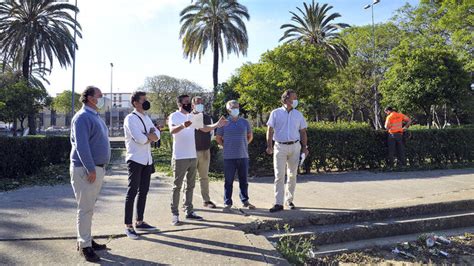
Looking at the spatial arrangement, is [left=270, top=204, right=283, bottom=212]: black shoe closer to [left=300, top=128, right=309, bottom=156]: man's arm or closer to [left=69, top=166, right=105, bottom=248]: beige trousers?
[left=300, top=128, right=309, bottom=156]: man's arm

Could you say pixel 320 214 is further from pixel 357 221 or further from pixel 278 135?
pixel 278 135

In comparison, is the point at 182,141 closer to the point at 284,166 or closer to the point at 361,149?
the point at 284,166

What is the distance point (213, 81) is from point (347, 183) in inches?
840

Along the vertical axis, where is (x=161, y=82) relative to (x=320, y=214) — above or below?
above

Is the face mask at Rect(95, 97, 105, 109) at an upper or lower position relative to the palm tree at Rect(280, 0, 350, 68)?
lower

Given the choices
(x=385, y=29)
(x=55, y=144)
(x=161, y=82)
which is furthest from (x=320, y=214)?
(x=161, y=82)

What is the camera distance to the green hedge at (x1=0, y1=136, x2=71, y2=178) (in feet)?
31.3

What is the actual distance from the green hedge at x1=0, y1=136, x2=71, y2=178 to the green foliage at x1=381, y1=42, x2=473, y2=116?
15894 mm

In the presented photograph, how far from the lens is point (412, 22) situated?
101 feet

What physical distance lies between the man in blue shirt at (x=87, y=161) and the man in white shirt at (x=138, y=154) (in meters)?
0.55

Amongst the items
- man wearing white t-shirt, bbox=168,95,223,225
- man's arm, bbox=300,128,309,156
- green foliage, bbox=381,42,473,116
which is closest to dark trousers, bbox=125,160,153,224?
man wearing white t-shirt, bbox=168,95,223,225

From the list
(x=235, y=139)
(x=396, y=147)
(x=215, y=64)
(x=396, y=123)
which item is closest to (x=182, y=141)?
(x=235, y=139)

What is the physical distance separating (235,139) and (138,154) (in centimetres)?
189

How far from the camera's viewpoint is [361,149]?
10.7 m
